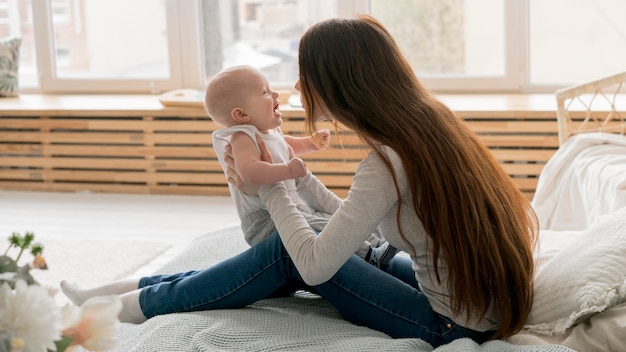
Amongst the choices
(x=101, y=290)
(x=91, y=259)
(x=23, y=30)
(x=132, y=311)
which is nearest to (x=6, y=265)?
(x=132, y=311)

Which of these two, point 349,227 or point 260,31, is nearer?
point 349,227

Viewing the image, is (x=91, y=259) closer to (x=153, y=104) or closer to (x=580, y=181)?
(x=153, y=104)

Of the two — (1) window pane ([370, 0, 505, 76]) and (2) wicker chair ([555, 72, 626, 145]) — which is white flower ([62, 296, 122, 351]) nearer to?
(2) wicker chair ([555, 72, 626, 145])

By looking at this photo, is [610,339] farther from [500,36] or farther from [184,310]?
[500,36]

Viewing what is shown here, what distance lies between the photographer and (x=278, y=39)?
16.1ft

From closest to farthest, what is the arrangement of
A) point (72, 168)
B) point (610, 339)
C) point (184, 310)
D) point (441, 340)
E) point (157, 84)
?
point (610, 339) → point (441, 340) → point (184, 310) → point (72, 168) → point (157, 84)

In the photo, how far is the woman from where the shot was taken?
1.68 m

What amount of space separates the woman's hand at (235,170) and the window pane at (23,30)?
3.56 m

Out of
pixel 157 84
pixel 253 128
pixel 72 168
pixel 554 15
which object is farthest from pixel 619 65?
pixel 253 128

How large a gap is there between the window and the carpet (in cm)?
157

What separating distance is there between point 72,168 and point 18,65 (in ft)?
2.67

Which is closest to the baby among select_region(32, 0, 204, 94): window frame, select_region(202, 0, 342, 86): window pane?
select_region(202, 0, 342, 86): window pane

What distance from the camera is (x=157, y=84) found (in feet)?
16.6

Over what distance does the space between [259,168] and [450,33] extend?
294 centimetres
